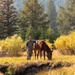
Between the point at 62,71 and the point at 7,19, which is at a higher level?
the point at 7,19

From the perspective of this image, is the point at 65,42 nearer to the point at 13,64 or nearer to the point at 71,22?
the point at 13,64

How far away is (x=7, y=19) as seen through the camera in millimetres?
54625

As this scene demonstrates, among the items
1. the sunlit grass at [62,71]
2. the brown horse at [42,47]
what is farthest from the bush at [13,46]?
the sunlit grass at [62,71]

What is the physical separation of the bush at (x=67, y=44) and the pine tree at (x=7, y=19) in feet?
66.1

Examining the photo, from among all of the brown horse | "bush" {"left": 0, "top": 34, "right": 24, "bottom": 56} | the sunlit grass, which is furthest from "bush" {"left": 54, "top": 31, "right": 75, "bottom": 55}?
the sunlit grass

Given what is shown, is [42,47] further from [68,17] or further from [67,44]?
[68,17]

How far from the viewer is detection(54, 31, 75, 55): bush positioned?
32.2 metres

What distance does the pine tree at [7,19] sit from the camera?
53.9 metres

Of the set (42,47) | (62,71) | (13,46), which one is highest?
(42,47)

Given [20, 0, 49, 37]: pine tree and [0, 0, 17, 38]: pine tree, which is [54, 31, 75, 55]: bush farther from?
[20, 0, 49, 37]: pine tree

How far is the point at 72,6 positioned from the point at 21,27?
54.5ft

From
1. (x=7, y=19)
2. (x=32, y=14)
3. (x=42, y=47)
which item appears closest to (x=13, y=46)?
(x=42, y=47)

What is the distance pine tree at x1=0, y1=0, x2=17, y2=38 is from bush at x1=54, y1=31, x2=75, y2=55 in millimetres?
20159

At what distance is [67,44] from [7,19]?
2385 centimetres
